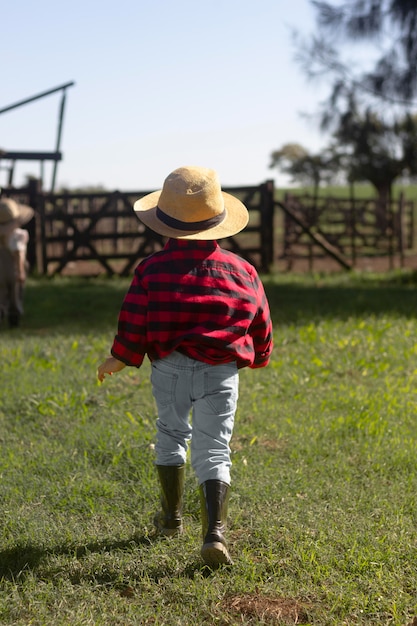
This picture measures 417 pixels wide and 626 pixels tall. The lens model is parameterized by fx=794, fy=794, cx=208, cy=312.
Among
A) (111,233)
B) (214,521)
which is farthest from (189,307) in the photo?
(111,233)

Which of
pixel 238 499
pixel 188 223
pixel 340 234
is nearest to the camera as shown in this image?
pixel 188 223

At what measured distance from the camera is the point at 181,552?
12.3 ft

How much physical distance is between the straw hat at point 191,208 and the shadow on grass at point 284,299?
20.8ft

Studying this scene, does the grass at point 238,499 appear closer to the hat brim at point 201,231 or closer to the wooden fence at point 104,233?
the hat brim at point 201,231

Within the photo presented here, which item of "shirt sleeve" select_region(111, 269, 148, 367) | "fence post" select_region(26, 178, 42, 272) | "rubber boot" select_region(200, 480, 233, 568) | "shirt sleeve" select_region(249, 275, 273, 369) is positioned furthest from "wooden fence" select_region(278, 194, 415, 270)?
"rubber boot" select_region(200, 480, 233, 568)

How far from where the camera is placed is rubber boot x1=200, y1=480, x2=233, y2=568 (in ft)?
11.4

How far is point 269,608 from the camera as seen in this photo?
3.24m

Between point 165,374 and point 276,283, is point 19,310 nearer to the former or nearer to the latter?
point 276,283

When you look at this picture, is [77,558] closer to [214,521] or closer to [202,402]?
[214,521]

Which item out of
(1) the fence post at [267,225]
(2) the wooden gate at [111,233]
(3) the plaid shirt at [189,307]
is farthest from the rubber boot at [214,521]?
(1) the fence post at [267,225]

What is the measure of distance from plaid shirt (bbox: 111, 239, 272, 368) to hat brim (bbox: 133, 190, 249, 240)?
52 mm

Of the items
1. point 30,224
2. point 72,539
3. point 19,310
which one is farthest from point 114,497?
point 30,224

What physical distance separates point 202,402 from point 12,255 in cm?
682

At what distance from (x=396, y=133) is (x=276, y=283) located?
4.24 m
